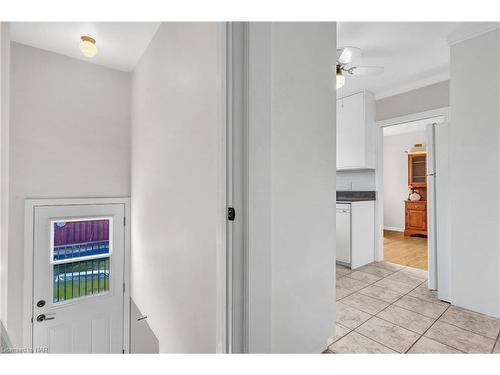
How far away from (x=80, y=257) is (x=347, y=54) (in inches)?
142

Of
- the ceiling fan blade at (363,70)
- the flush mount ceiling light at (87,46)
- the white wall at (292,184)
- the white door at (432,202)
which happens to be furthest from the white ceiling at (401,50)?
the flush mount ceiling light at (87,46)

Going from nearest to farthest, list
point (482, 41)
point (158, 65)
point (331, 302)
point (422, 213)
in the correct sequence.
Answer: point (331, 302), point (482, 41), point (158, 65), point (422, 213)

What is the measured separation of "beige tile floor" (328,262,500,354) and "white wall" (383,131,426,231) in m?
3.72

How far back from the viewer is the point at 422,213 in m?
5.34

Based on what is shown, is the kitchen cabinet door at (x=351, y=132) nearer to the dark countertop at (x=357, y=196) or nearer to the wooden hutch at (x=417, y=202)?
the dark countertop at (x=357, y=196)

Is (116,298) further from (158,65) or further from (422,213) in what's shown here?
(422,213)

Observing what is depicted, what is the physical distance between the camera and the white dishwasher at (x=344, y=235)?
3.22m

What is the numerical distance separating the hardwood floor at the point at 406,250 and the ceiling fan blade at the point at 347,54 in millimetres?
2644

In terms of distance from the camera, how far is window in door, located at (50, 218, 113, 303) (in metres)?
2.80

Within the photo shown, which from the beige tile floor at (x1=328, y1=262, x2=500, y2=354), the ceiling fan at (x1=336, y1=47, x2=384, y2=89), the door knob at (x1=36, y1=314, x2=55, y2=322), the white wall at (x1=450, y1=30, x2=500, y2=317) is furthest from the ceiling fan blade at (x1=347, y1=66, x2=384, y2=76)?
the door knob at (x1=36, y1=314, x2=55, y2=322)

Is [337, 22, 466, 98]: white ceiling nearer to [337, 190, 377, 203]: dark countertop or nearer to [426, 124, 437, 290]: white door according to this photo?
[426, 124, 437, 290]: white door

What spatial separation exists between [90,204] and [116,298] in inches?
47.0

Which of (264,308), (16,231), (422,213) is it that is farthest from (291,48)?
(422,213)

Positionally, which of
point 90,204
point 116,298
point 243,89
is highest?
point 243,89
